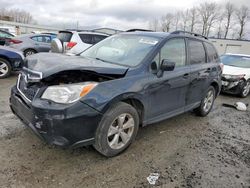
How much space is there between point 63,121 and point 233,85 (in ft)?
22.1

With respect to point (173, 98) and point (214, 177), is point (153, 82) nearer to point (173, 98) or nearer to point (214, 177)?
point (173, 98)

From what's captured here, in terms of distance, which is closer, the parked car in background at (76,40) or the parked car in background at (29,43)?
the parked car in background at (76,40)

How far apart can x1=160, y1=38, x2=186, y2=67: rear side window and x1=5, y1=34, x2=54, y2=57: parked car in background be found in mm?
8146

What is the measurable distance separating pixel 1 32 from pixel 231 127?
Result: 460 inches

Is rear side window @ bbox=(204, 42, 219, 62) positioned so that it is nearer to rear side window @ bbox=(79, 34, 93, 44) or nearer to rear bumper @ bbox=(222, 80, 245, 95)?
rear bumper @ bbox=(222, 80, 245, 95)

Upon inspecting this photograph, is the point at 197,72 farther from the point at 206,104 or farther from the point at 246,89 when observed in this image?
the point at 246,89

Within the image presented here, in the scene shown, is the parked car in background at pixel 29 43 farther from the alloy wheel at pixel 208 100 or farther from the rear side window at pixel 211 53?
the alloy wheel at pixel 208 100

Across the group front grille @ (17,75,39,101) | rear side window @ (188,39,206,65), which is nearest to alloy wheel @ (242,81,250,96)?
rear side window @ (188,39,206,65)

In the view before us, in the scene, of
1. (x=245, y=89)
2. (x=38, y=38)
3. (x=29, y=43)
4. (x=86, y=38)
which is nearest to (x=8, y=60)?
(x=29, y=43)

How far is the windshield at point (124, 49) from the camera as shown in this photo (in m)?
3.65

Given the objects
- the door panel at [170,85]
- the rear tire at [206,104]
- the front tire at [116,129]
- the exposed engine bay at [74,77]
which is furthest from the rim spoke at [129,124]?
the rear tire at [206,104]

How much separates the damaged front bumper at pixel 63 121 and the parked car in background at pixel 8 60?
5.45 m

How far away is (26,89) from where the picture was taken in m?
3.12

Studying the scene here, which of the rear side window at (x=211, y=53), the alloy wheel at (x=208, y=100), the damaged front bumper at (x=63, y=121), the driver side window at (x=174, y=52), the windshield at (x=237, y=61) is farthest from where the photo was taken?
the windshield at (x=237, y=61)
